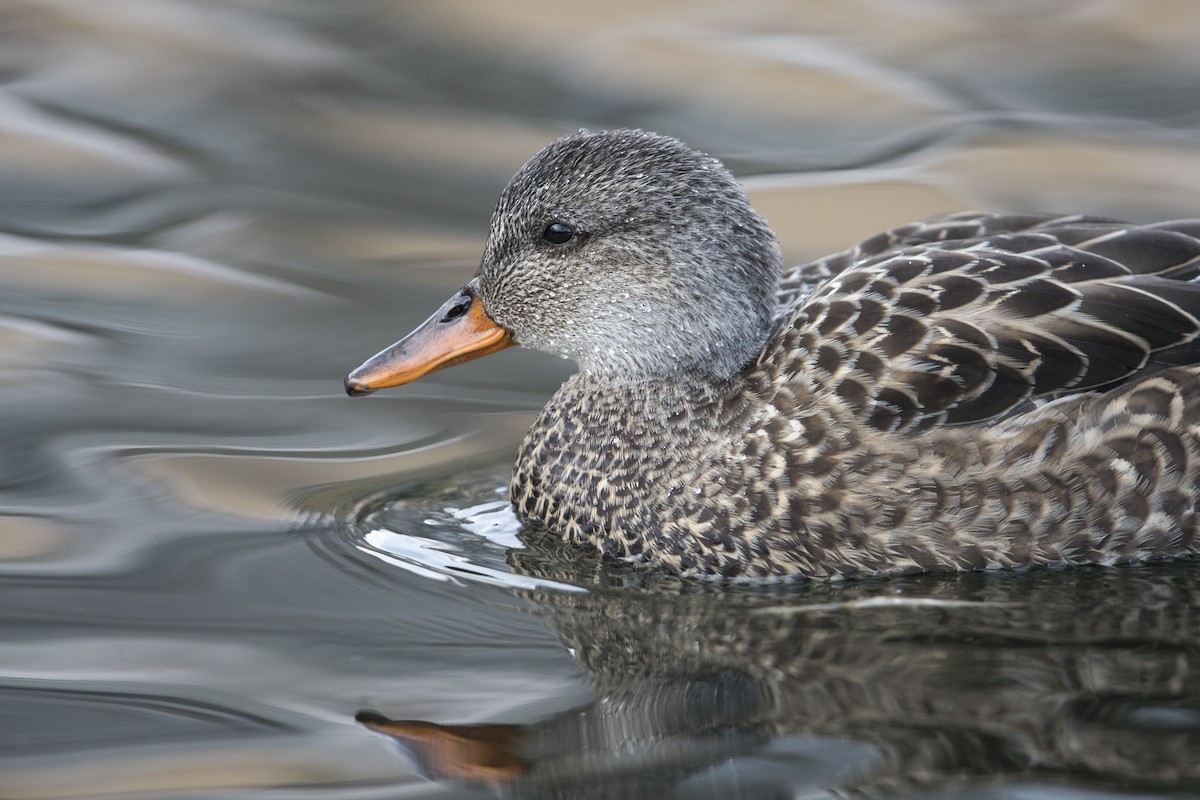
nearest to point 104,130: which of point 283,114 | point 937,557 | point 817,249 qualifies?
point 283,114

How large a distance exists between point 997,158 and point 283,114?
4064 millimetres

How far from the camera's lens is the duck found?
5820mm

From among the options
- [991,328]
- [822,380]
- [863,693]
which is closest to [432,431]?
[822,380]

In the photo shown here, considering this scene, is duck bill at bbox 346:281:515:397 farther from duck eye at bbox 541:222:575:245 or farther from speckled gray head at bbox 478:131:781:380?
duck eye at bbox 541:222:575:245

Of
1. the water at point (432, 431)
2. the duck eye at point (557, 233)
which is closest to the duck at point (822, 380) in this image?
the duck eye at point (557, 233)

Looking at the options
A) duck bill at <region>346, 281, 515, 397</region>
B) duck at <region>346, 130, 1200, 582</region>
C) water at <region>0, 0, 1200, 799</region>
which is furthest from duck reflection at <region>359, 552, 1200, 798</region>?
duck bill at <region>346, 281, 515, 397</region>

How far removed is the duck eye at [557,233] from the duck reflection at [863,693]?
1191mm

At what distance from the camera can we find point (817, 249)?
884cm

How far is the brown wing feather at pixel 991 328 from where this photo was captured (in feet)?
19.0

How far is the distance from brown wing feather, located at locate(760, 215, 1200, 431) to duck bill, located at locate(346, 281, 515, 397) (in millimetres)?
1101

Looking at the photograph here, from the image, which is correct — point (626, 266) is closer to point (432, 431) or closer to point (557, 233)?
point (557, 233)

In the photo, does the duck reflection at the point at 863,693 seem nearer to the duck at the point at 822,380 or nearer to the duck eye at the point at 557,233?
the duck at the point at 822,380

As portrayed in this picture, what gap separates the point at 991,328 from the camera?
581 cm

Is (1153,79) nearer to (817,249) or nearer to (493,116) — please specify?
(817,249)
